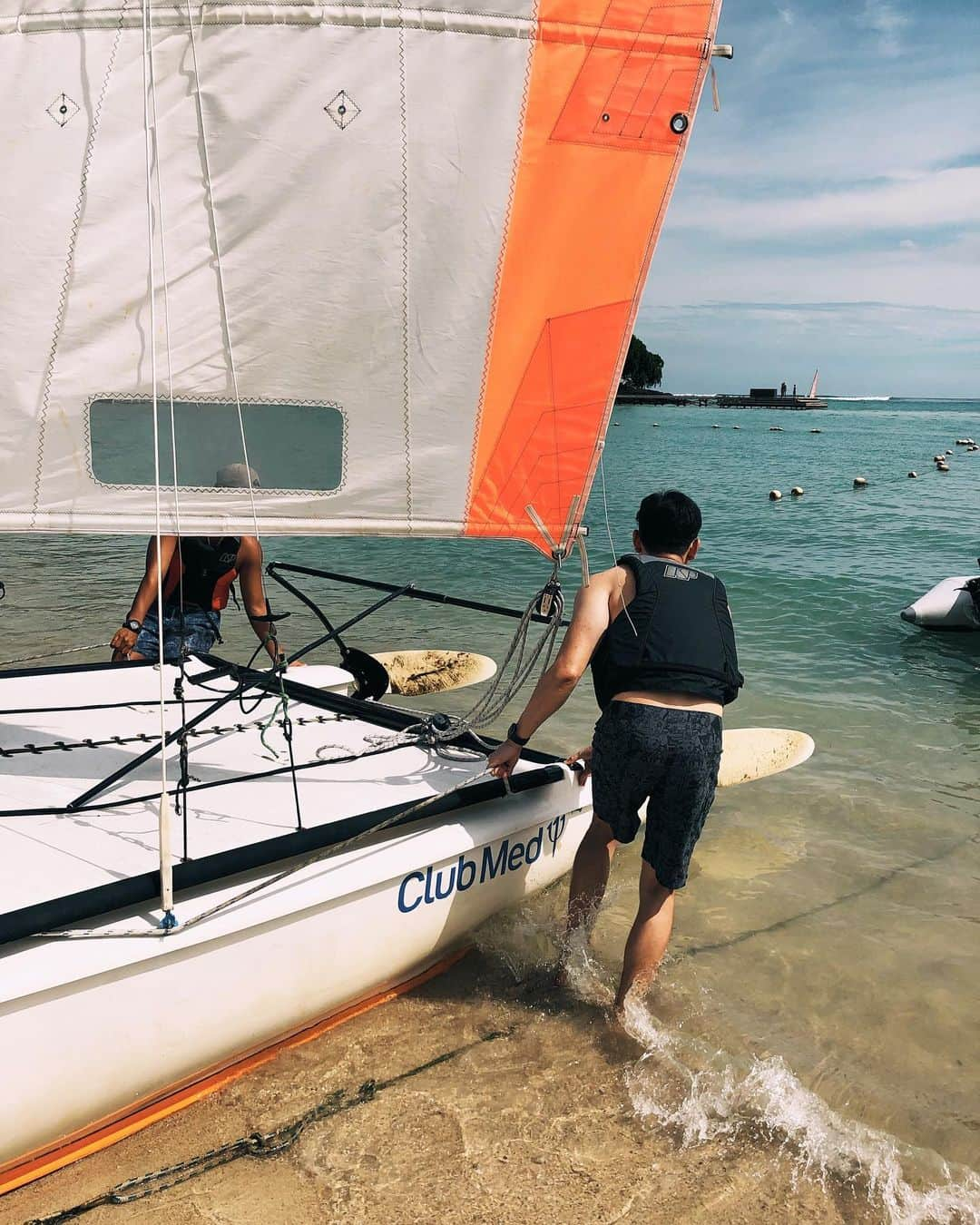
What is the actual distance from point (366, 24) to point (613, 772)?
2.59 metres

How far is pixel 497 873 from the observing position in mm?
3676

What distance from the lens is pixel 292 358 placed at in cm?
339

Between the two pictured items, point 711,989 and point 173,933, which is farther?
point 711,989

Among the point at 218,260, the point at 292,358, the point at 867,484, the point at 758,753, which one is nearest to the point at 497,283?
the point at 292,358

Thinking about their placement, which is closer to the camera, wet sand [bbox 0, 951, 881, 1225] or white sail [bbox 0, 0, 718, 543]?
wet sand [bbox 0, 951, 881, 1225]

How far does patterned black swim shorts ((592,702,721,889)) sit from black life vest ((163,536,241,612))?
2511 mm

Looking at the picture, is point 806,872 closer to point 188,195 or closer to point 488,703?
point 488,703

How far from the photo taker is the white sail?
3.07 m

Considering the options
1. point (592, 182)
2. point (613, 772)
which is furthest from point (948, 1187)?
point (592, 182)

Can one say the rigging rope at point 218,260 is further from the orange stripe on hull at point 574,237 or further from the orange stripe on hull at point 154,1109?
the orange stripe on hull at point 154,1109

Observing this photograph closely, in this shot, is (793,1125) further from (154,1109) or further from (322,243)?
(322,243)

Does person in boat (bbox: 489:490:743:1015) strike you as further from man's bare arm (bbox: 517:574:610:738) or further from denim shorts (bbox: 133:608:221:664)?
denim shorts (bbox: 133:608:221:664)

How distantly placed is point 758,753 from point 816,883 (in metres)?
0.83

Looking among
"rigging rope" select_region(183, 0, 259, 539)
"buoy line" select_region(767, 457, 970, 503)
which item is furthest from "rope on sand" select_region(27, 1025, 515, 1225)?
"buoy line" select_region(767, 457, 970, 503)
